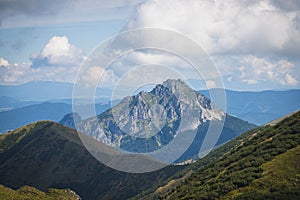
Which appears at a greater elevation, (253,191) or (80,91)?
(80,91)

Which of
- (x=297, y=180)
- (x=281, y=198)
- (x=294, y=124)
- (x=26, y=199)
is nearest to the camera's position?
(x=281, y=198)

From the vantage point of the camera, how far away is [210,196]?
113m

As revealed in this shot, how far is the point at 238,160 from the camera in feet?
504

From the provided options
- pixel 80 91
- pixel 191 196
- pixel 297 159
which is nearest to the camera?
pixel 80 91

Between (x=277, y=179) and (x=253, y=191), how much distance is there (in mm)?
8528

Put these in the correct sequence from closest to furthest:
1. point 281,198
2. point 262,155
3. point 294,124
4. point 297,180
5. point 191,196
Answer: point 281,198, point 297,180, point 191,196, point 262,155, point 294,124

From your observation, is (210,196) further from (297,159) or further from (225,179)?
(297,159)

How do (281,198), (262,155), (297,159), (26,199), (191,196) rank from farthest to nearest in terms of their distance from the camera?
(26,199) → (262,155) → (191,196) → (297,159) → (281,198)

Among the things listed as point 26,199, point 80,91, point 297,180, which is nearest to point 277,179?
point 297,180

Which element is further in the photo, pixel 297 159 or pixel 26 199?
pixel 26 199

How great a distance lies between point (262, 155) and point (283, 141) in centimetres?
1111

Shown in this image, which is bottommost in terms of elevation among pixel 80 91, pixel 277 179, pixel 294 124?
pixel 277 179

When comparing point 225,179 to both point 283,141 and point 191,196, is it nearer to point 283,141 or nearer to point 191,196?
point 191,196

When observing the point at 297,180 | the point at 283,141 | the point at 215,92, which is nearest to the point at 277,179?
the point at 297,180
